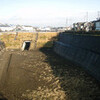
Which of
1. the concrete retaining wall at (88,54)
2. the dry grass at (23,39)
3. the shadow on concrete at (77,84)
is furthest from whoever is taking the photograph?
the dry grass at (23,39)

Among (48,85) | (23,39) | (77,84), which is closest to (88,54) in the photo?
(77,84)

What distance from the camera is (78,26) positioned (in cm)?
4591

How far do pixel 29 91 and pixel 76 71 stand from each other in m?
8.92

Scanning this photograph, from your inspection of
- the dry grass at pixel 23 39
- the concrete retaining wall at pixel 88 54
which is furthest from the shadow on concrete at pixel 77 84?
the dry grass at pixel 23 39

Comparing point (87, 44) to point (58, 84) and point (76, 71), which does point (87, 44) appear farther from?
point (58, 84)

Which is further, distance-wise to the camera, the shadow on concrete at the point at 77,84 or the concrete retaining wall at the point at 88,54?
the concrete retaining wall at the point at 88,54

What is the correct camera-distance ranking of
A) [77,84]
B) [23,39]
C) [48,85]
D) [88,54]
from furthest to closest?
1. [23,39]
2. [88,54]
3. [48,85]
4. [77,84]

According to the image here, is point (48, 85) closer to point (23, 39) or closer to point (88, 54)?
point (88, 54)

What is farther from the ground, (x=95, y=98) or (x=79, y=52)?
(x=79, y=52)

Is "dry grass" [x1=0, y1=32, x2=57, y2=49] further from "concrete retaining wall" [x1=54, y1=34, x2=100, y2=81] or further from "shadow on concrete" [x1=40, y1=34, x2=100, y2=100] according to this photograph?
"shadow on concrete" [x1=40, y1=34, x2=100, y2=100]

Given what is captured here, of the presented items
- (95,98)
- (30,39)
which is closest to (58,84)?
(95,98)

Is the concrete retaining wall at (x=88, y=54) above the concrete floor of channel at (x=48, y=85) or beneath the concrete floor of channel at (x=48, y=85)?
above

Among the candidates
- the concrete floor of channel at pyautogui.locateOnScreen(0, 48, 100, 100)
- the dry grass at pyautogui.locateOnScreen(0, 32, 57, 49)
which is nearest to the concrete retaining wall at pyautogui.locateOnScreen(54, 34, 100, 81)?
the concrete floor of channel at pyautogui.locateOnScreen(0, 48, 100, 100)

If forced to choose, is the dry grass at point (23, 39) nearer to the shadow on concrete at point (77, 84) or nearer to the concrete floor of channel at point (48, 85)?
the concrete floor of channel at point (48, 85)
